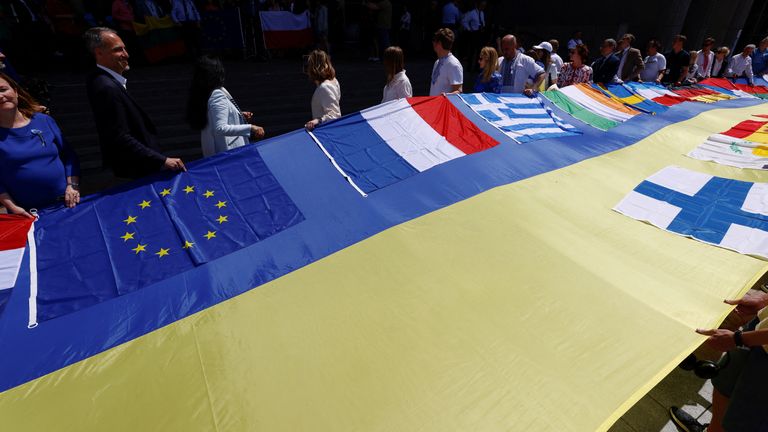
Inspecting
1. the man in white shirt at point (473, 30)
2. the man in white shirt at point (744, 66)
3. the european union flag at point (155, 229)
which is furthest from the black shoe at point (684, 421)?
the man in white shirt at point (473, 30)

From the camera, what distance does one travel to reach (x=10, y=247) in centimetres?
234

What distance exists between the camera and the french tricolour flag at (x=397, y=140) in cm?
343

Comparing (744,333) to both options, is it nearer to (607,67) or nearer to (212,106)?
(212,106)

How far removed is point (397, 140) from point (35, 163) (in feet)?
8.93

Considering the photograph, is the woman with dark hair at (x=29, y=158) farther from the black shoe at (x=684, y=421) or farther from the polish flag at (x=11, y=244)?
the black shoe at (x=684, y=421)

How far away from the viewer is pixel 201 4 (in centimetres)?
1107

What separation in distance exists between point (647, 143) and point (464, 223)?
303 cm

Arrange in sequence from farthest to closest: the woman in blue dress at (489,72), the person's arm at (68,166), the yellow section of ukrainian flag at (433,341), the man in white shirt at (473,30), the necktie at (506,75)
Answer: the man in white shirt at (473,30) → the necktie at (506,75) → the woman in blue dress at (489,72) → the person's arm at (68,166) → the yellow section of ukrainian flag at (433,341)

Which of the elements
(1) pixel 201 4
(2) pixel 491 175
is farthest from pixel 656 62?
(1) pixel 201 4

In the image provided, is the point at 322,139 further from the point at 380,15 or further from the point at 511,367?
the point at 380,15

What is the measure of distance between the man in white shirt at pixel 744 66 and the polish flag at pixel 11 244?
1276 cm

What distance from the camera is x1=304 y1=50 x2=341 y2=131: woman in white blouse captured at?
349 cm

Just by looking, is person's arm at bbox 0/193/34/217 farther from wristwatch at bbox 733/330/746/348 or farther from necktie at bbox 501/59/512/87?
necktie at bbox 501/59/512/87

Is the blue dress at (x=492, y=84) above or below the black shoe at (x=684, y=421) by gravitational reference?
above
